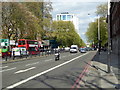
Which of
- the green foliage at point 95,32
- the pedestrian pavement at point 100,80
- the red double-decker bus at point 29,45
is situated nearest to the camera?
the pedestrian pavement at point 100,80

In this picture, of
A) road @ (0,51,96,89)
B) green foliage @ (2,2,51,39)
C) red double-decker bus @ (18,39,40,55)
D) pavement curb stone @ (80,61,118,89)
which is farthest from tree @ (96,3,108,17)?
pavement curb stone @ (80,61,118,89)

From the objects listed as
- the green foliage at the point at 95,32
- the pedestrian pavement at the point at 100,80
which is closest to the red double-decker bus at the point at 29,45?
the pedestrian pavement at the point at 100,80

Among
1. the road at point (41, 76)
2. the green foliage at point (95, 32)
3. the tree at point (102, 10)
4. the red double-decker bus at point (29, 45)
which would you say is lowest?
the road at point (41, 76)

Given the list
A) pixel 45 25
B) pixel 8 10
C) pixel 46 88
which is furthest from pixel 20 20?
pixel 46 88

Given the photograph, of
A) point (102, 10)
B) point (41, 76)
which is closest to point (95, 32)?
point (102, 10)

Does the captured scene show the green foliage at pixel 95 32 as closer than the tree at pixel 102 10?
No

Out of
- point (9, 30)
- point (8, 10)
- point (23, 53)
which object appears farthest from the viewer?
point (9, 30)

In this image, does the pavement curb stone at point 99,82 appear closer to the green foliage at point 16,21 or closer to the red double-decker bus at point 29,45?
the green foliage at point 16,21

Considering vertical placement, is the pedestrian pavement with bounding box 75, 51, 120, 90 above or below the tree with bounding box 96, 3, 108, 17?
below

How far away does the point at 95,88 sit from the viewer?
344 inches

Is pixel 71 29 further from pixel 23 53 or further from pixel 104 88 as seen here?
pixel 104 88

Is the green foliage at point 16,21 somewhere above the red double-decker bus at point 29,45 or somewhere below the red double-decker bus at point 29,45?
above

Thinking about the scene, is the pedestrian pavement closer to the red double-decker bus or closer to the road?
the road

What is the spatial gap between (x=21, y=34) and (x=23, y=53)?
8353 millimetres
